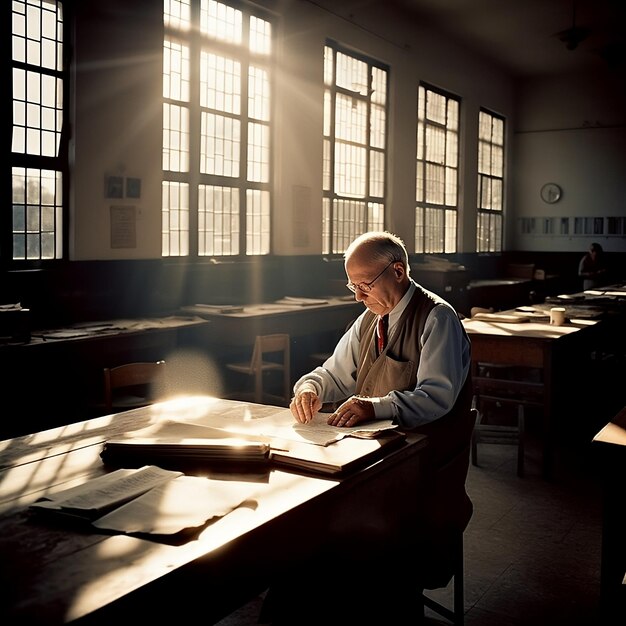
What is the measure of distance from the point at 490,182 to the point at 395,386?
12.2m

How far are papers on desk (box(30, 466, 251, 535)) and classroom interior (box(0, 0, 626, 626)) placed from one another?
1.33m

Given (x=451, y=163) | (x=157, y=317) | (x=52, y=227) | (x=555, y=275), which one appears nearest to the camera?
(x=52, y=227)

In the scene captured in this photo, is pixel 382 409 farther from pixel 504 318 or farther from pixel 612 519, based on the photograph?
pixel 504 318

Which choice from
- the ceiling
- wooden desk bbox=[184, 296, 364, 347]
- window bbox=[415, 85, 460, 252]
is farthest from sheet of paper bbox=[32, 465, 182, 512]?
window bbox=[415, 85, 460, 252]

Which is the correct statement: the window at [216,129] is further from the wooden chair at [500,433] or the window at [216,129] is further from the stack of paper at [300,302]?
the wooden chair at [500,433]

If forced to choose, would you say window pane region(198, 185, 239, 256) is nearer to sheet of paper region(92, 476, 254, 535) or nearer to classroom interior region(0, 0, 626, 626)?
classroom interior region(0, 0, 626, 626)

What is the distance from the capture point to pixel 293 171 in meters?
8.45

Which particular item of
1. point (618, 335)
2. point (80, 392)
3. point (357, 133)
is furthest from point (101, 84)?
point (618, 335)

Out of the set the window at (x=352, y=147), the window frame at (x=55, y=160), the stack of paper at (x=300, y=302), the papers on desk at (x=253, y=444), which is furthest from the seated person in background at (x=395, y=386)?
the window at (x=352, y=147)

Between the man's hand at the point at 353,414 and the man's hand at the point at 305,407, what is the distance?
0.08m

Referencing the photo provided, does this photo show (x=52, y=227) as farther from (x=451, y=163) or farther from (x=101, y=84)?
(x=451, y=163)

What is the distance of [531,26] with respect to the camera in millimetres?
11539

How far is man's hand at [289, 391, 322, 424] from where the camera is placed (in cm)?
247

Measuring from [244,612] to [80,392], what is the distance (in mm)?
2545
